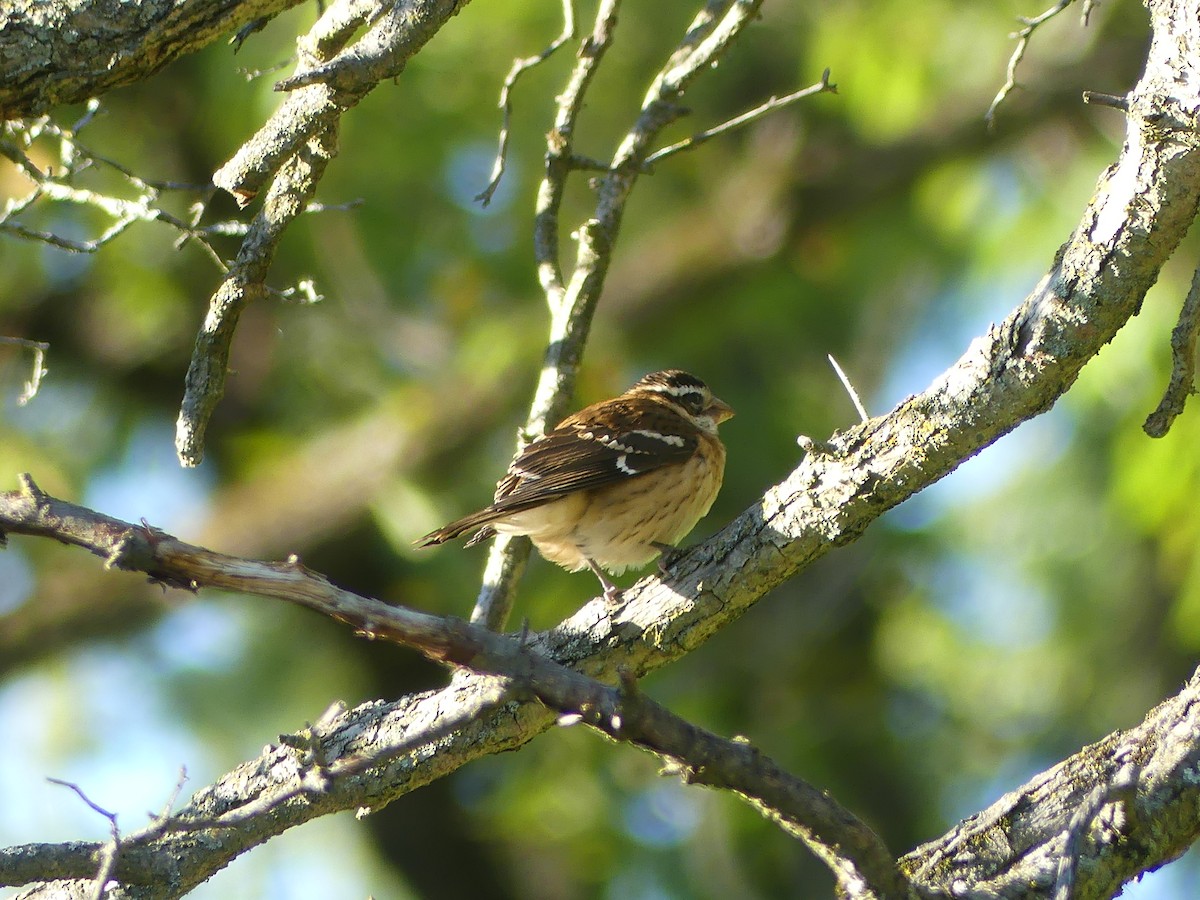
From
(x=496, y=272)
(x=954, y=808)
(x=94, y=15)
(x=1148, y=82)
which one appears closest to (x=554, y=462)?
(x=94, y=15)

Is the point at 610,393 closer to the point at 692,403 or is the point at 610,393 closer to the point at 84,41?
the point at 692,403

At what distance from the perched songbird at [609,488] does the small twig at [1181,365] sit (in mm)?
2502

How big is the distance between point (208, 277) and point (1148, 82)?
30.5 feet

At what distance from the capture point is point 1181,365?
3486 millimetres

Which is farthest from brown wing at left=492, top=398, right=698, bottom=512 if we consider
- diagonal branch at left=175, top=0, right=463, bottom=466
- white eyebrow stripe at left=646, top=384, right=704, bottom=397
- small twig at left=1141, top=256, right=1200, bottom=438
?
small twig at left=1141, top=256, right=1200, bottom=438

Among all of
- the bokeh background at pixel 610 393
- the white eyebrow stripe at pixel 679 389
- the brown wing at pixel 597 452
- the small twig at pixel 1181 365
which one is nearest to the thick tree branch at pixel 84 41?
the brown wing at pixel 597 452

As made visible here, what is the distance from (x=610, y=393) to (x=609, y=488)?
145 inches

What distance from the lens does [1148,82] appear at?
3361mm

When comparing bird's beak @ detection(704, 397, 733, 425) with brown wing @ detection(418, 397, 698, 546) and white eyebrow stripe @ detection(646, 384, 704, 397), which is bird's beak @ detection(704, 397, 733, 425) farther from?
brown wing @ detection(418, 397, 698, 546)

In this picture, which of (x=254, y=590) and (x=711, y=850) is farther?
(x=711, y=850)

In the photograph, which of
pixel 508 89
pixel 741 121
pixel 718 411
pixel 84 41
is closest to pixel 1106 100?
pixel 741 121

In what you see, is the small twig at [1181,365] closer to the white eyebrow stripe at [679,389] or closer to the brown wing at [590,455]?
the brown wing at [590,455]

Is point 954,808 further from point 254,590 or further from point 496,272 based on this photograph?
point 254,590

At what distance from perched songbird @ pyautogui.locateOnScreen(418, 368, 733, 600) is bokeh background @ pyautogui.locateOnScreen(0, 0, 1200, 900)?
10.7 ft
